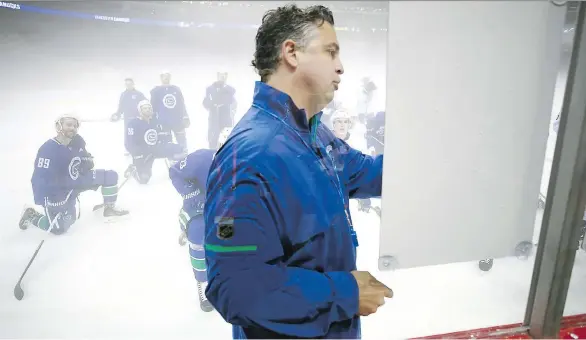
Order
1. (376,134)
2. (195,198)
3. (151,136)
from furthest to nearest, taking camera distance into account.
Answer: (195,198), (151,136), (376,134)

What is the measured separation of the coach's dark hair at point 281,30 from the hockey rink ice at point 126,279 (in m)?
0.69

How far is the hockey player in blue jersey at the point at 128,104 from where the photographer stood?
4.44ft

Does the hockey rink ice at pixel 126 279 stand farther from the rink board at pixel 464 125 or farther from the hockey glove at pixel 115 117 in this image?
the rink board at pixel 464 125

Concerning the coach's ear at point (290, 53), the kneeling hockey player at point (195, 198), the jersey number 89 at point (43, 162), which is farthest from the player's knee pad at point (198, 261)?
the coach's ear at point (290, 53)

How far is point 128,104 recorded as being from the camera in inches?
55.0

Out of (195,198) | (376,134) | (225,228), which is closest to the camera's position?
(225,228)

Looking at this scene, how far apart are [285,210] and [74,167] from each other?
1.33 metres

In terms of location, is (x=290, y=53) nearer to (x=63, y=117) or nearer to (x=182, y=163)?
(x=182, y=163)

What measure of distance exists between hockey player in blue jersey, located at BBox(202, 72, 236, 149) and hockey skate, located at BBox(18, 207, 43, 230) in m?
1.04

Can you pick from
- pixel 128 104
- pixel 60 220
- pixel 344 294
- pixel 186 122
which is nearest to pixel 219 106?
pixel 186 122

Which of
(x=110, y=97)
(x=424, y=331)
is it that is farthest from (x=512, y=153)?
(x=110, y=97)

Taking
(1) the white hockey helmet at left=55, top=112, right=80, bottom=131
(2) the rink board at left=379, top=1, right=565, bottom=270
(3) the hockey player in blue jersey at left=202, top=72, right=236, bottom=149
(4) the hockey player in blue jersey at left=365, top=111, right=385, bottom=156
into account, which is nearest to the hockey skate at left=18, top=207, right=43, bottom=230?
(1) the white hockey helmet at left=55, top=112, right=80, bottom=131

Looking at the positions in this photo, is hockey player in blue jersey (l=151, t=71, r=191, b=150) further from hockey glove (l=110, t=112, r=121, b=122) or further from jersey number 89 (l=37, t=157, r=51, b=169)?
jersey number 89 (l=37, t=157, r=51, b=169)

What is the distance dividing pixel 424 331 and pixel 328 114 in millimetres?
1047
